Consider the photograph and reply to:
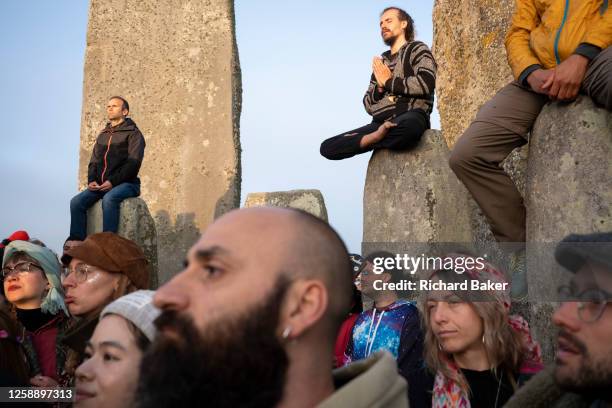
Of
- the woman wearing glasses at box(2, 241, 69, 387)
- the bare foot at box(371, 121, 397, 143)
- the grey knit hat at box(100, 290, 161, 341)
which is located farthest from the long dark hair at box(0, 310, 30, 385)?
the bare foot at box(371, 121, 397, 143)

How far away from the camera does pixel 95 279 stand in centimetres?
367

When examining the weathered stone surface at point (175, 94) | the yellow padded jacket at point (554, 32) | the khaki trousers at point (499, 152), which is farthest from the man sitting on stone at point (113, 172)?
the yellow padded jacket at point (554, 32)

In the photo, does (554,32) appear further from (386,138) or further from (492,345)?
(492,345)

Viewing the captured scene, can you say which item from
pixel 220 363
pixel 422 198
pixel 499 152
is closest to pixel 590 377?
pixel 220 363

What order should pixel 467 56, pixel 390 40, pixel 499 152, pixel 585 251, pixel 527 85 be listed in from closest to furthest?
A: pixel 585 251 → pixel 527 85 → pixel 499 152 → pixel 390 40 → pixel 467 56

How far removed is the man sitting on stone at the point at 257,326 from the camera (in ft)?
5.56

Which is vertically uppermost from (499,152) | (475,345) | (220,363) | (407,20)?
(407,20)

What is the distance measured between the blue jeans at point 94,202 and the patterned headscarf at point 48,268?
272cm

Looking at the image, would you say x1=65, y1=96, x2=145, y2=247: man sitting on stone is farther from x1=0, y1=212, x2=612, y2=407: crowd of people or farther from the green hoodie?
the green hoodie

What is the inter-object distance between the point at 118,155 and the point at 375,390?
20.8 feet

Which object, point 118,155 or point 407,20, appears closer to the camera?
point 407,20

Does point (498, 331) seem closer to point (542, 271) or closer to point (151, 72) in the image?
point (542, 271)

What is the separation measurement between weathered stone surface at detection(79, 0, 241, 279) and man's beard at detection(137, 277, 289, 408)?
30.9 feet

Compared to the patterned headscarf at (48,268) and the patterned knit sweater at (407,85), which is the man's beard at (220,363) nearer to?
the patterned headscarf at (48,268)
